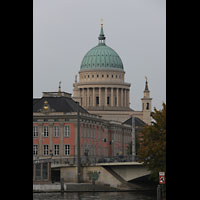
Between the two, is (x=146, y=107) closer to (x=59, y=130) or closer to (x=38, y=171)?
(x=59, y=130)

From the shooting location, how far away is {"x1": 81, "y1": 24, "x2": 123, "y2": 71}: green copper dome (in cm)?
18988

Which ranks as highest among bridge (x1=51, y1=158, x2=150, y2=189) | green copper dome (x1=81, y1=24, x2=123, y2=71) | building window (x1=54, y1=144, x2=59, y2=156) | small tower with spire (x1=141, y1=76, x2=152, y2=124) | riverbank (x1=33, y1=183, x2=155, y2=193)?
green copper dome (x1=81, y1=24, x2=123, y2=71)

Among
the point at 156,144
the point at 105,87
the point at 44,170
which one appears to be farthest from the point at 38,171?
the point at 105,87

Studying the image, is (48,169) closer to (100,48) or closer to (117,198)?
(117,198)

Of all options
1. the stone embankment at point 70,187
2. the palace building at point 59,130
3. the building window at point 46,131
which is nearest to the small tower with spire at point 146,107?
the palace building at point 59,130

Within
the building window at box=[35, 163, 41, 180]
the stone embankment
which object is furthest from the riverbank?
the building window at box=[35, 163, 41, 180]

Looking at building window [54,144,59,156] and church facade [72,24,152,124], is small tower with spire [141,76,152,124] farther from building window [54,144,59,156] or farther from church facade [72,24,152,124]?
building window [54,144,59,156]

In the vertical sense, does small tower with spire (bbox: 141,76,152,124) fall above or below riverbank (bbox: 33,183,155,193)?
above

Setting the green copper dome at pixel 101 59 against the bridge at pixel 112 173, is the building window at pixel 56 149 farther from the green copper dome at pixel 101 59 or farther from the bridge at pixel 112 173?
the green copper dome at pixel 101 59
